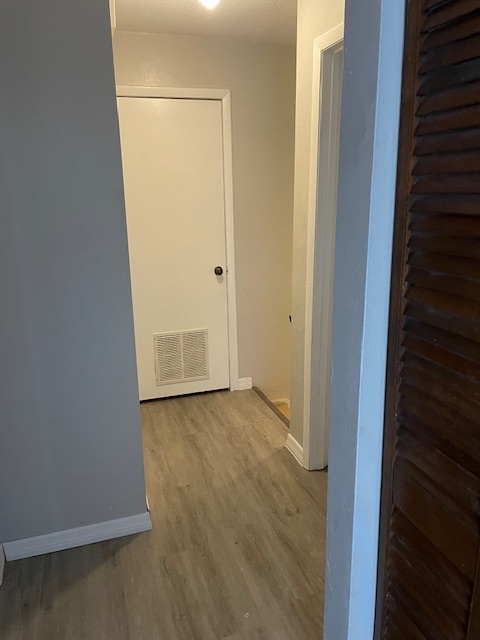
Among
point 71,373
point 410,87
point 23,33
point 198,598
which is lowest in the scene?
point 198,598

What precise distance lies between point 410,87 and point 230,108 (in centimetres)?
252

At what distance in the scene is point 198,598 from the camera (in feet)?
5.72

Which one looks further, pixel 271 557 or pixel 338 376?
pixel 271 557

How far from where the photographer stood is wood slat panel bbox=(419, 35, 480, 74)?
0.66 meters

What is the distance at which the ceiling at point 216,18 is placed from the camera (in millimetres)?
2418

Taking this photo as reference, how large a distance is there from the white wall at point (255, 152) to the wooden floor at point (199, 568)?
104cm

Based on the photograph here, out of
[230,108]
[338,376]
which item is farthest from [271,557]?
[230,108]

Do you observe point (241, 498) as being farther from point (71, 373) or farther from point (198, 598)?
point (71, 373)

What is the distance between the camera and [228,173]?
3.16 metres

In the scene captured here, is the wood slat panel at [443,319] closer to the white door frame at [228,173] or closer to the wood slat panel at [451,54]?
the wood slat panel at [451,54]

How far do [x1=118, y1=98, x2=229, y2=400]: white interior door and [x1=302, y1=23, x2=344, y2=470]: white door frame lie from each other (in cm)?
112

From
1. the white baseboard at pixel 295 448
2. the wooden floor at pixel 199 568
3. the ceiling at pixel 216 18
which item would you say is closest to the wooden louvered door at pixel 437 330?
the wooden floor at pixel 199 568

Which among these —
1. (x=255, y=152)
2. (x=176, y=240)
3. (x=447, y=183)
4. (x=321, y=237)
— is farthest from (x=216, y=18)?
(x=447, y=183)

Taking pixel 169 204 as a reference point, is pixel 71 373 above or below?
below
